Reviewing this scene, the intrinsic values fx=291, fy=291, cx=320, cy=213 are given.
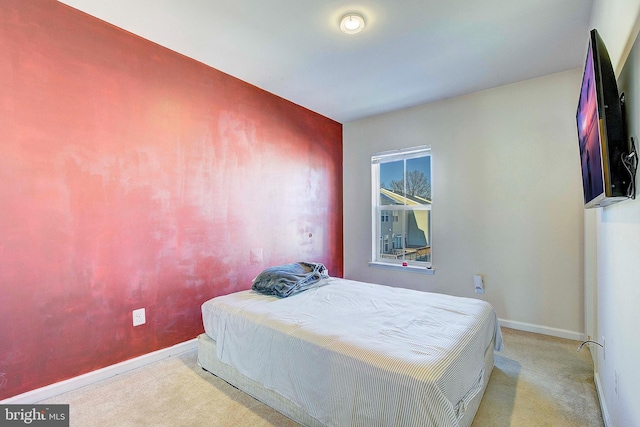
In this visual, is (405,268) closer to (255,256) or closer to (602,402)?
(255,256)

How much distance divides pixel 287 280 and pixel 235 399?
3.02 ft

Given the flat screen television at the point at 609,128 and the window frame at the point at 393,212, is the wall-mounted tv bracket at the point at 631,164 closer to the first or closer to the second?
the flat screen television at the point at 609,128

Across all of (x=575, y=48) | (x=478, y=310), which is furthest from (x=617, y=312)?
(x=575, y=48)

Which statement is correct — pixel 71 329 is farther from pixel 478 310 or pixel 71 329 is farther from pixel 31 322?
pixel 478 310

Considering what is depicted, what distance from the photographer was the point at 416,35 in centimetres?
238

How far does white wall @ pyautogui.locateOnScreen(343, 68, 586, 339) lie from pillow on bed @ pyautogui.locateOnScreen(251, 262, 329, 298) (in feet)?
5.62

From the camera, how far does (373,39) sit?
2432 millimetres

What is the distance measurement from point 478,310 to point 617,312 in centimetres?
73

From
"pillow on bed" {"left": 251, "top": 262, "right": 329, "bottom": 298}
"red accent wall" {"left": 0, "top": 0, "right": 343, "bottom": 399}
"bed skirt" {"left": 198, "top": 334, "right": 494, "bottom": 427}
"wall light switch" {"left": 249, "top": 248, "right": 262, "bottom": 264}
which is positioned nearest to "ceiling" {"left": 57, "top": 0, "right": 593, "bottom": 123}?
"red accent wall" {"left": 0, "top": 0, "right": 343, "bottom": 399}

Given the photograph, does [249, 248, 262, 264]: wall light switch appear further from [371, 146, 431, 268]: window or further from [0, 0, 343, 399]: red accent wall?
[371, 146, 431, 268]: window

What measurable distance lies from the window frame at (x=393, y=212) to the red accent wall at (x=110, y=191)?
67.2 inches

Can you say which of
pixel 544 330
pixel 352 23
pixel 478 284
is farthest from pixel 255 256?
pixel 544 330

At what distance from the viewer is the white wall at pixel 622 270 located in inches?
43.8

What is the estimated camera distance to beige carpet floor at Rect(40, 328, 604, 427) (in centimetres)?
174
